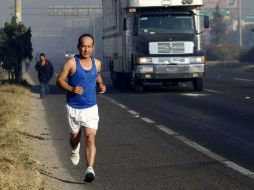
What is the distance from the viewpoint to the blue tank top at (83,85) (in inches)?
355

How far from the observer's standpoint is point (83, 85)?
904 cm

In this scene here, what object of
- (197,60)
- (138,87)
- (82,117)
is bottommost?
(138,87)

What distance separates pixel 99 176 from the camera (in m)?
9.58

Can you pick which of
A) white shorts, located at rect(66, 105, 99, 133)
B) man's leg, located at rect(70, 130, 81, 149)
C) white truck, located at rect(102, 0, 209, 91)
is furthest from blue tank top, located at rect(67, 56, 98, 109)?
white truck, located at rect(102, 0, 209, 91)

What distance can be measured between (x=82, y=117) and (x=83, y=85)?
391 millimetres

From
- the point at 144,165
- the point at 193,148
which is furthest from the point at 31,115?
the point at 144,165

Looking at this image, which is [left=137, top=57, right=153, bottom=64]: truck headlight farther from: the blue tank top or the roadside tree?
the blue tank top

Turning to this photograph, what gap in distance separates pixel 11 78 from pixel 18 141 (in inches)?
923

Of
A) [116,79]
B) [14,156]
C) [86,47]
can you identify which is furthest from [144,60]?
[86,47]

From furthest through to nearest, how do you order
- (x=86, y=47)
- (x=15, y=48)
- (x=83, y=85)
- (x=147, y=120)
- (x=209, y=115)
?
(x=15, y=48) < (x=209, y=115) < (x=147, y=120) < (x=83, y=85) < (x=86, y=47)

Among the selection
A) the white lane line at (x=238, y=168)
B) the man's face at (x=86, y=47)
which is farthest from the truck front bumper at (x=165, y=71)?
the man's face at (x=86, y=47)

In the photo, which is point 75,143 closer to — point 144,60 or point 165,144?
point 165,144

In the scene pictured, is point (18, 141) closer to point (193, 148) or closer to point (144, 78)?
point (193, 148)

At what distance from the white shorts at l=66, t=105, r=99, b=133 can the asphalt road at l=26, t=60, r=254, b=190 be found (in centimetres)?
69
